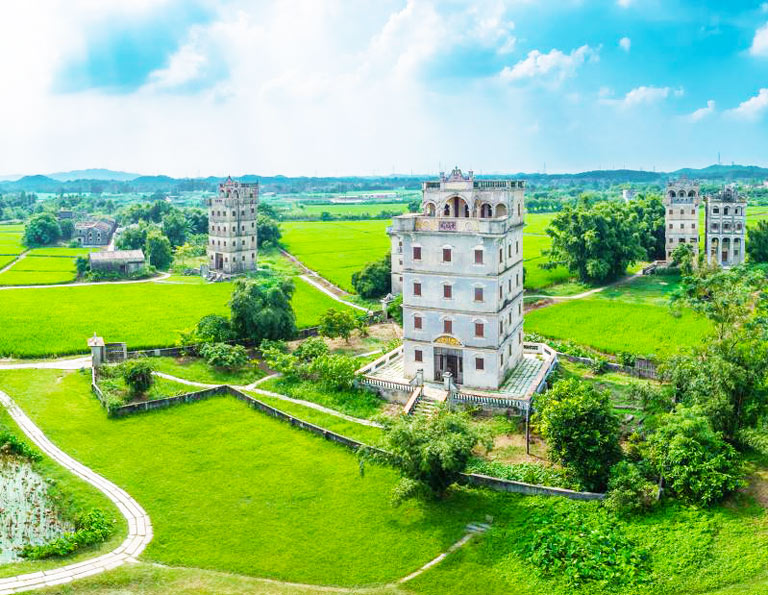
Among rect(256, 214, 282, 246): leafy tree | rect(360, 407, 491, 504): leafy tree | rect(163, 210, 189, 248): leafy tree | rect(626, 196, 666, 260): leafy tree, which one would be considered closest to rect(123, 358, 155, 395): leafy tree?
rect(360, 407, 491, 504): leafy tree

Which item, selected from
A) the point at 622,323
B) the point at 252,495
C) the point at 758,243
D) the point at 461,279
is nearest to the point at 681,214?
the point at 758,243

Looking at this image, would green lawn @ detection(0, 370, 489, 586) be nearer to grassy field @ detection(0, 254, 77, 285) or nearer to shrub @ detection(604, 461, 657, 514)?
shrub @ detection(604, 461, 657, 514)

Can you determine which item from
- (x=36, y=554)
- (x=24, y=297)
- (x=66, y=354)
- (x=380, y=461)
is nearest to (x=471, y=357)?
(x=380, y=461)

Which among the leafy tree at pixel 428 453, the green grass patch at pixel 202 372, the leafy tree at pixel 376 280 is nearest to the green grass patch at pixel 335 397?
the green grass patch at pixel 202 372

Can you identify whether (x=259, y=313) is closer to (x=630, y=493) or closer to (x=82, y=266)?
(x=630, y=493)

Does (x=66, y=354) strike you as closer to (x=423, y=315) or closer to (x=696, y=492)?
(x=423, y=315)

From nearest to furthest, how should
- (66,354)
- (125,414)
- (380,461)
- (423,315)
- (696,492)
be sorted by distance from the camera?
(696,492), (380,461), (125,414), (423,315), (66,354)
